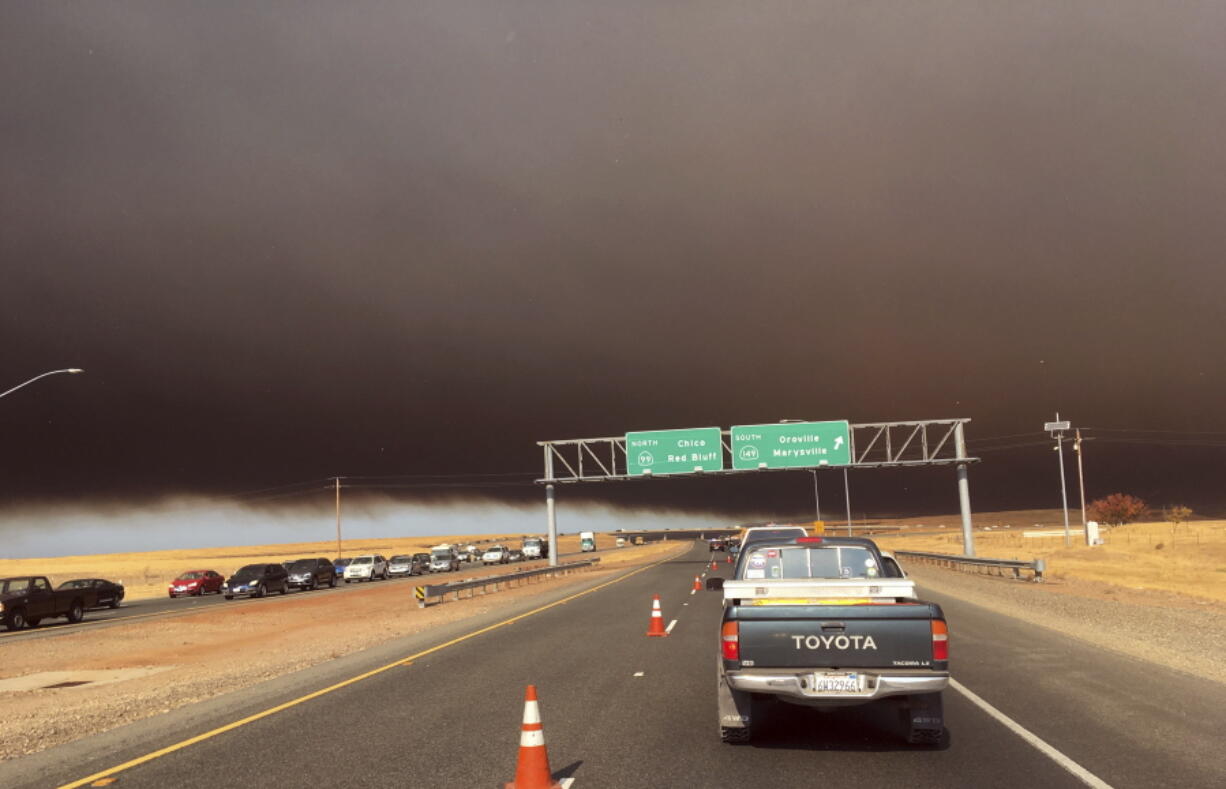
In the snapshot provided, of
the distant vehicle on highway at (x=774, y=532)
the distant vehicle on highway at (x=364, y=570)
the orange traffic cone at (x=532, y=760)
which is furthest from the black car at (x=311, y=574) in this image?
the orange traffic cone at (x=532, y=760)

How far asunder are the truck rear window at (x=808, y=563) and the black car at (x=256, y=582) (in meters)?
39.3

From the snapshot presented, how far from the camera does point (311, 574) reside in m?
51.4

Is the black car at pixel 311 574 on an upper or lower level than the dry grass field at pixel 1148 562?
upper

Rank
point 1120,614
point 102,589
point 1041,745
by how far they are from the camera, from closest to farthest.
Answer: point 1041,745
point 1120,614
point 102,589

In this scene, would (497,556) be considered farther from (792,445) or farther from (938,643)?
(938,643)

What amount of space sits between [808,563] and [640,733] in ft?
8.01

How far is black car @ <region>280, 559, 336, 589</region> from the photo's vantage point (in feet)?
167

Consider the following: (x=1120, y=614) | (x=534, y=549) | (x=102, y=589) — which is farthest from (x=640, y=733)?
(x=534, y=549)

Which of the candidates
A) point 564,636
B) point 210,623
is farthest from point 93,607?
point 564,636

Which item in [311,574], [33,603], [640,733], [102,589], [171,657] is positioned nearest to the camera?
[640,733]

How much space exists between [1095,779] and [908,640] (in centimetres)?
162

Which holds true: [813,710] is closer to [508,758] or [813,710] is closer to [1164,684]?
[508,758]

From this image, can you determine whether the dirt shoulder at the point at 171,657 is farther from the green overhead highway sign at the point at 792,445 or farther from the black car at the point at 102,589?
the green overhead highway sign at the point at 792,445

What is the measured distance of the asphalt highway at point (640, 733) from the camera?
726 centimetres
